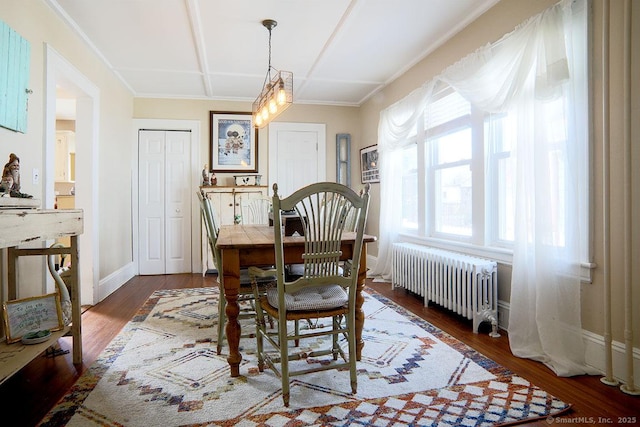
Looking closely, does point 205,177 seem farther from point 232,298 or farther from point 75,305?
point 232,298

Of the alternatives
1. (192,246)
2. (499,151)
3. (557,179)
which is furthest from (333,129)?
(557,179)

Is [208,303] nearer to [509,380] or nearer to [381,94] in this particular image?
[509,380]

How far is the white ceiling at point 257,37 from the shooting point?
2.95 meters

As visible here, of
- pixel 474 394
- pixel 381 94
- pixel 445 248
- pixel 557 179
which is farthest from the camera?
pixel 381 94

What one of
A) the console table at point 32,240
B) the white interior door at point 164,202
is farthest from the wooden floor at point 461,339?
the white interior door at point 164,202

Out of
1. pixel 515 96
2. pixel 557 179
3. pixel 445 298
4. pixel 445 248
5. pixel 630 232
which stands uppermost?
pixel 515 96

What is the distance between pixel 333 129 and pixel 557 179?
3.96 meters

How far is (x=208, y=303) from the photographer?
3.67m

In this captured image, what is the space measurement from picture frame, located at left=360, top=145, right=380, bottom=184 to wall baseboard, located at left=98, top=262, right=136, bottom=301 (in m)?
3.55

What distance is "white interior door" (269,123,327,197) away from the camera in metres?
5.65

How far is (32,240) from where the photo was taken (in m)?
1.83

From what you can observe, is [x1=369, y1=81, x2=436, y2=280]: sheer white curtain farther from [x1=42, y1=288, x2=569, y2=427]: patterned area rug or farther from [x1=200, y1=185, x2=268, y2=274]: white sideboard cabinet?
[x1=42, y1=288, x2=569, y2=427]: patterned area rug

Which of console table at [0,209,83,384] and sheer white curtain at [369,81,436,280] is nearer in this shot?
console table at [0,209,83,384]

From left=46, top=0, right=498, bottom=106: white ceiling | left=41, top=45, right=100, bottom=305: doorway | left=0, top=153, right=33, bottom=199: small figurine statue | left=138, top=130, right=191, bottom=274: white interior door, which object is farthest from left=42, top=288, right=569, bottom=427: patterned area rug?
left=138, top=130, right=191, bottom=274: white interior door
